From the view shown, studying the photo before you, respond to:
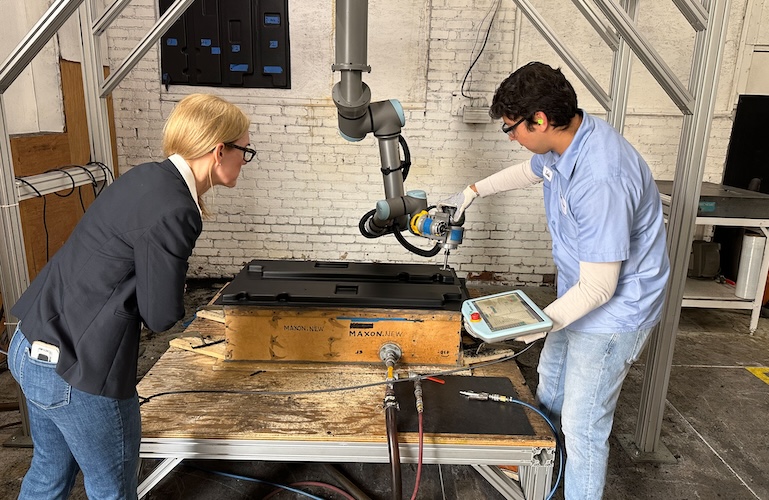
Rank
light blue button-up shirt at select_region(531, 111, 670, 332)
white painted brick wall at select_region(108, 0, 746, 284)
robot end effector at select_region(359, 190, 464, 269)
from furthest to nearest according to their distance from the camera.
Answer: white painted brick wall at select_region(108, 0, 746, 284) < robot end effector at select_region(359, 190, 464, 269) < light blue button-up shirt at select_region(531, 111, 670, 332)

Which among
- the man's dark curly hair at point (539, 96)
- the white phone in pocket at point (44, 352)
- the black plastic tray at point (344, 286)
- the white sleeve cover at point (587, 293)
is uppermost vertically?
the man's dark curly hair at point (539, 96)

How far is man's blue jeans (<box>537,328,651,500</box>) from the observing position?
1400 millimetres

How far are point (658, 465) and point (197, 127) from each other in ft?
6.90

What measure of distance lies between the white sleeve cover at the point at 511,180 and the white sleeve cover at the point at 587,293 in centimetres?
65

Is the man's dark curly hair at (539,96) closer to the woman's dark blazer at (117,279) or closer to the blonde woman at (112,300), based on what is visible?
the blonde woman at (112,300)

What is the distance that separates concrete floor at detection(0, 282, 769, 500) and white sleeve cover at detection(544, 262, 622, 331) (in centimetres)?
91

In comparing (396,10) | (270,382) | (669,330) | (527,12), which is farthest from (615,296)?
(396,10)

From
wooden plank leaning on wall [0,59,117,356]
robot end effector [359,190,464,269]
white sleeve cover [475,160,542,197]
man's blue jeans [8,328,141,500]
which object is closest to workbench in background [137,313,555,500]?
man's blue jeans [8,328,141,500]

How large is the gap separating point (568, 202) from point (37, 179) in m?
1.99

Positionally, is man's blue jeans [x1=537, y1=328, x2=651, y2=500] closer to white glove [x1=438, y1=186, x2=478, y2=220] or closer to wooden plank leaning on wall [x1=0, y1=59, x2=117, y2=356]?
white glove [x1=438, y1=186, x2=478, y2=220]

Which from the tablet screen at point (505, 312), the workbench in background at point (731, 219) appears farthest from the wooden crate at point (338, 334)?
the workbench in background at point (731, 219)

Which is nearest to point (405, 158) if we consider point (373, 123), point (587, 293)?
point (373, 123)

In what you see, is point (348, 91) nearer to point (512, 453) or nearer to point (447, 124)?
point (512, 453)

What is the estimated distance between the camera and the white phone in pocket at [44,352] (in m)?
1.05
